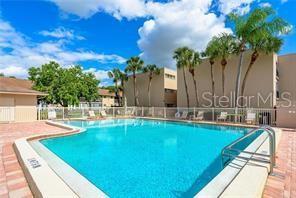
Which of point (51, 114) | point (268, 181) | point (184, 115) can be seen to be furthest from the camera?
point (184, 115)

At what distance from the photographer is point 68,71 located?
25.2m

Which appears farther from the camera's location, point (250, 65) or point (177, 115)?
point (177, 115)

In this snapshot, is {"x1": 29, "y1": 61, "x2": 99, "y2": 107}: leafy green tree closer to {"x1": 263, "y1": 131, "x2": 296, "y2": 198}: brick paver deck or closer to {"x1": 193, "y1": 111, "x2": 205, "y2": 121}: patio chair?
{"x1": 193, "y1": 111, "x2": 205, "y2": 121}: patio chair

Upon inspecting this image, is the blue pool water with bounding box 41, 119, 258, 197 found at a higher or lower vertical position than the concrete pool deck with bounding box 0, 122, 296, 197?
lower

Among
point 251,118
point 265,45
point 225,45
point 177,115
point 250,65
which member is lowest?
point 177,115

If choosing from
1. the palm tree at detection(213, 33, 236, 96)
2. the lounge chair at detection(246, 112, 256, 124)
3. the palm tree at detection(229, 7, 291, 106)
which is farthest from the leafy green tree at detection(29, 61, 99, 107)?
the palm tree at detection(229, 7, 291, 106)

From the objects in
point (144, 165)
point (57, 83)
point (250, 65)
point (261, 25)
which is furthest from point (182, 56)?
point (144, 165)

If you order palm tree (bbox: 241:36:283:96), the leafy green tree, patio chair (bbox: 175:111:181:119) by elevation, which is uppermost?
palm tree (bbox: 241:36:283:96)

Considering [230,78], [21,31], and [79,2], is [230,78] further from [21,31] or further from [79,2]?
[21,31]

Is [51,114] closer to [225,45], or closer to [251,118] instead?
[251,118]

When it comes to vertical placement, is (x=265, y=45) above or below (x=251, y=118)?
above

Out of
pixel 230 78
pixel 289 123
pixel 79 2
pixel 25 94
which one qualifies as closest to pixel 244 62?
pixel 230 78

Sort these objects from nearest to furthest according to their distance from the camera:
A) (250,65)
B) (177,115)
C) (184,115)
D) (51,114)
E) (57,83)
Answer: (250,65) → (51,114) → (184,115) → (177,115) → (57,83)

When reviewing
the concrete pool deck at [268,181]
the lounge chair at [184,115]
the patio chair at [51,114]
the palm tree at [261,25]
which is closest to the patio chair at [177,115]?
the lounge chair at [184,115]
